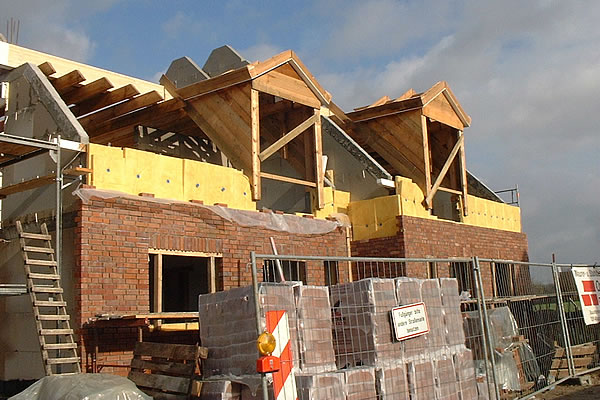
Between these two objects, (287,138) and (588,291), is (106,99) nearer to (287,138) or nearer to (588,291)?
(287,138)

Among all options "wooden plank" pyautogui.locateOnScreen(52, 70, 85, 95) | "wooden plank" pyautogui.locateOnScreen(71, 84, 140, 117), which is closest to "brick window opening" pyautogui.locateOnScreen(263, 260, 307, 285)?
"wooden plank" pyautogui.locateOnScreen(71, 84, 140, 117)

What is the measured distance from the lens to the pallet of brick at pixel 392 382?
23.3ft

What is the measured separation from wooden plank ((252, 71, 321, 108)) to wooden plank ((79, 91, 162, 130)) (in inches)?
80.3

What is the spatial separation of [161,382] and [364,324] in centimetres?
267

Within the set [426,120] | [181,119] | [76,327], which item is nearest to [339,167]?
[426,120]

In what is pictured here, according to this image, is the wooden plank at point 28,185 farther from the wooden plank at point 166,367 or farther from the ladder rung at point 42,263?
the wooden plank at point 166,367

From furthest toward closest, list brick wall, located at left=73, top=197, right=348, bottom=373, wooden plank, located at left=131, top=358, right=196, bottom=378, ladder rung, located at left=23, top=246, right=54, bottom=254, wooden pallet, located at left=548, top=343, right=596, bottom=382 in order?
wooden pallet, located at left=548, top=343, right=596, bottom=382
brick wall, located at left=73, top=197, right=348, bottom=373
ladder rung, located at left=23, top=246, right=54, bottom=254
wooden plank, located at left=131, top=358, right=196, bottom=378

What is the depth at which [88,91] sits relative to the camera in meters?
12.2

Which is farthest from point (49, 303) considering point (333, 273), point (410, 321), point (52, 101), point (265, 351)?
point (333, 273)

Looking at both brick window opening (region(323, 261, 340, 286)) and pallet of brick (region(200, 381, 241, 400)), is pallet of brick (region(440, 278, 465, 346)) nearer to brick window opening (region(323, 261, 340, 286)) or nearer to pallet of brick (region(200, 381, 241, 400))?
pallet of brick (region(200, 381, 241, 400))

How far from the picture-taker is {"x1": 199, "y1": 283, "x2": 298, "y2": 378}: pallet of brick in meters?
6.78

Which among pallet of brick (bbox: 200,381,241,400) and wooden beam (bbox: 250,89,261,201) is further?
wooden beam (bbox: 250,89,261,201)

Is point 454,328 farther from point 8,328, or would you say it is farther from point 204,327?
point 8,328

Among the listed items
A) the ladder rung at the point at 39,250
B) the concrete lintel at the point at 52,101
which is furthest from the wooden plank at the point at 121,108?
the ladder rung at the point at 39,250
